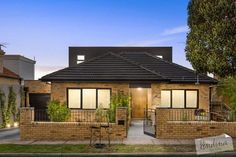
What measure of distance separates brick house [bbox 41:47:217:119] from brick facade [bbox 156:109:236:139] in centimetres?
602

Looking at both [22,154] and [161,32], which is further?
[161,32]

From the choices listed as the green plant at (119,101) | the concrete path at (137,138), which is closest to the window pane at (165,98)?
the green plant at (119,101)

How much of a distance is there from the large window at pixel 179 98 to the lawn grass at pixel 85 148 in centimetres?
1082

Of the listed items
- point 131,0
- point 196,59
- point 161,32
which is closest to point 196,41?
point 196,59

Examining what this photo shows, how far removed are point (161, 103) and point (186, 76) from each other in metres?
2.57

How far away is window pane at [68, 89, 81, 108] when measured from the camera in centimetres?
2489

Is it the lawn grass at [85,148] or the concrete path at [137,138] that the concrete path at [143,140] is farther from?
the lawn grass at [85,148]

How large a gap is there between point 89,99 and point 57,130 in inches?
266

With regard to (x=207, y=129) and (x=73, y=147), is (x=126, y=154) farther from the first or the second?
(x=207, y=129)

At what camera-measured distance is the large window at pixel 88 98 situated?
24.9m

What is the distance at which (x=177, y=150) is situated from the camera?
15.2 meters

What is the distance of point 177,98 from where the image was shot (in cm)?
2692

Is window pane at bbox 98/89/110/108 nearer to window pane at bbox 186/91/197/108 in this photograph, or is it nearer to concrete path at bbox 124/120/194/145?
concrete path at bbox 124/120/194/145

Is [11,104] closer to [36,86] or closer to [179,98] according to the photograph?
[36,86]
